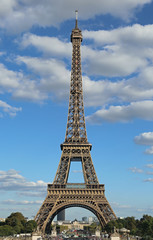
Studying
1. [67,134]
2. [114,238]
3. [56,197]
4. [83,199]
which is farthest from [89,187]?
[114,238]

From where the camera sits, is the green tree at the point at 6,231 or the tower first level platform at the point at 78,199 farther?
the tower first level platform at the point at 78,199

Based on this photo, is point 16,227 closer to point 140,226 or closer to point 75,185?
point 75,185

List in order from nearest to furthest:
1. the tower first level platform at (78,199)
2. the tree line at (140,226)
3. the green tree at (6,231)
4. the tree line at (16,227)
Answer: the tree line at (140,226)
the green tree at (6,231)
the tree line at (16,227)
the tower first level platform at (78,199)

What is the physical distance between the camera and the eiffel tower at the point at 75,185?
91875 millimetres

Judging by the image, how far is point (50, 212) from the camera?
3538 inches

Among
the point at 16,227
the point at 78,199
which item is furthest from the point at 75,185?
the point at 16,227

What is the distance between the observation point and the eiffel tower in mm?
91875

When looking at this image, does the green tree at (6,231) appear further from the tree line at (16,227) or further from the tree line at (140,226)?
the tree line at (140,226)

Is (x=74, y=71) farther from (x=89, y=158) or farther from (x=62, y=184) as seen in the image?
(x=62, y=184)

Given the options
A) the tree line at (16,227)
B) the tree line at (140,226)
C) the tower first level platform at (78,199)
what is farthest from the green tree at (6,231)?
the tree line at (140,226)

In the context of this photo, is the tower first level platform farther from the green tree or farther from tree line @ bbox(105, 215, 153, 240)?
the green tree

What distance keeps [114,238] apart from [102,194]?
27.1m

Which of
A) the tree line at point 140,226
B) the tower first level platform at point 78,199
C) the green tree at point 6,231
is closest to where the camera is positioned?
the tree line at point 140,226

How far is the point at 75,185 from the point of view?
317 feet
